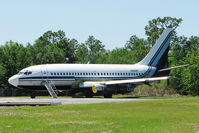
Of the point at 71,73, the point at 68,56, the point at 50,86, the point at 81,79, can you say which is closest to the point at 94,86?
the point at 81,79

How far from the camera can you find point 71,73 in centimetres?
5406

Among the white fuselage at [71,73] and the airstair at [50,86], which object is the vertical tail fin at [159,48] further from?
the airstair at [50,86]

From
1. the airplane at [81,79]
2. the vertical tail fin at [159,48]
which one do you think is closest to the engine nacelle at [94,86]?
the airplane at [81,79]

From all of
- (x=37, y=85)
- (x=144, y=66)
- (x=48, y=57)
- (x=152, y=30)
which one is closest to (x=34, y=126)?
(x=37, y=85)

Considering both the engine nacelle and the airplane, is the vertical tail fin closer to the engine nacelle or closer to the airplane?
the airplane

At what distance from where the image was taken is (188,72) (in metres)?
68.4

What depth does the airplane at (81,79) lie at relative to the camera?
168 ft

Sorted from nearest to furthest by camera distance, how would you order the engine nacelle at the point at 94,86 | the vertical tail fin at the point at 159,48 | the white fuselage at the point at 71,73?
1. the white fuselage at the point at 71,73
2. the engine nacelle at the point at 94,86
3. the vertical tail fin at the point at 159,48

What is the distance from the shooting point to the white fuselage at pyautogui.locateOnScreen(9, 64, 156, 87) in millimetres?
51250

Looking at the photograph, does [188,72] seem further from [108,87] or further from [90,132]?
[90,132]

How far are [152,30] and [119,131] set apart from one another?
117 m

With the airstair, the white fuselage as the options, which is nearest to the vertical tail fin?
the white fuselage

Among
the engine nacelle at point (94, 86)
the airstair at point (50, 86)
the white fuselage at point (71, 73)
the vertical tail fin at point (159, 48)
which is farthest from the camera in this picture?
the vertical tail fin at point (159, 48)

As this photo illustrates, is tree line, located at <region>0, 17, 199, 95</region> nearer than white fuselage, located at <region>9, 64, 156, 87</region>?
No
